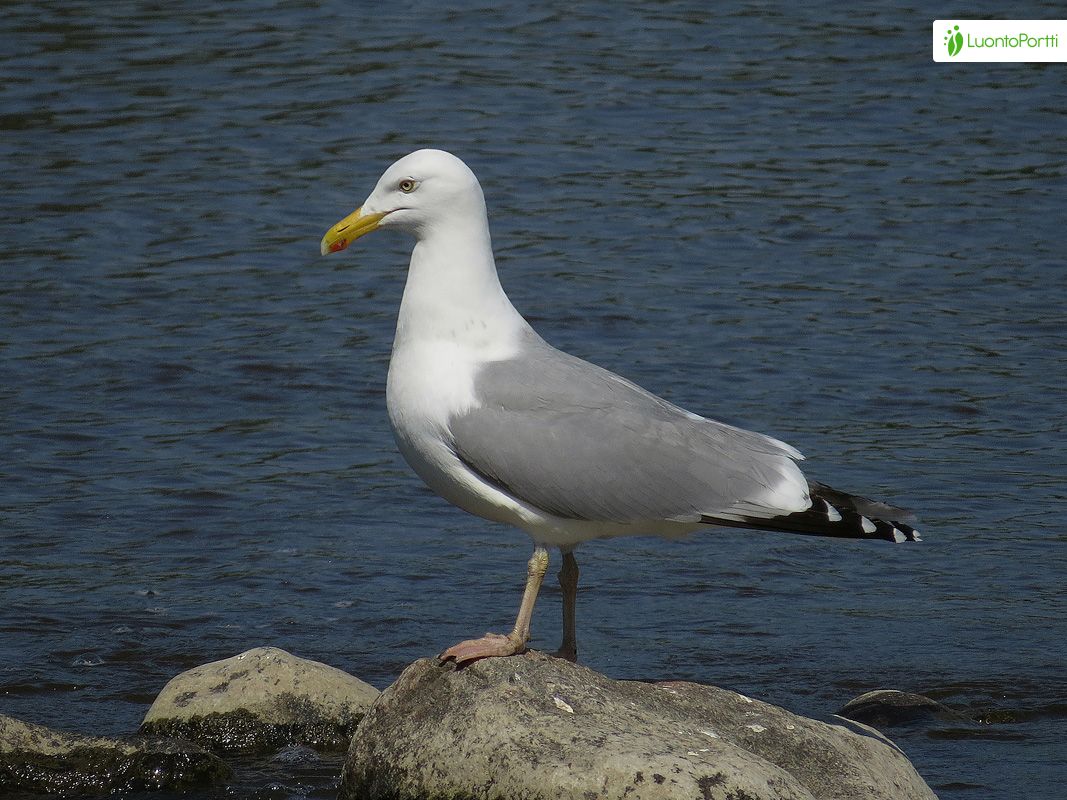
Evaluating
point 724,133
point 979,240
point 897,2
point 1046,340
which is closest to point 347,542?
point 1046,340

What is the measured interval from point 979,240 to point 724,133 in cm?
336

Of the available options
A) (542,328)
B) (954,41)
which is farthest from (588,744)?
(954,41)

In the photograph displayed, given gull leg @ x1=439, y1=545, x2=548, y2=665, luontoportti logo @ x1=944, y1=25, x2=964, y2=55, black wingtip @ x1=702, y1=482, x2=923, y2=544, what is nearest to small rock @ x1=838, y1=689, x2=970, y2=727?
black wingtip @ x1=702, y1=482, x2=923, y2=544

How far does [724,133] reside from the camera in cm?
1703

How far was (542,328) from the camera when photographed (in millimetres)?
12906

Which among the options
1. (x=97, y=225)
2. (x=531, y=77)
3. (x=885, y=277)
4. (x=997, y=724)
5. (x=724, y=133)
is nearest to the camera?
(x=997, y=724)

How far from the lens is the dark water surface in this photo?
28.7ft

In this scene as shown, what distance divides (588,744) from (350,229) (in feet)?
7.49

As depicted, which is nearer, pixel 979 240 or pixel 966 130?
pixel 979 240

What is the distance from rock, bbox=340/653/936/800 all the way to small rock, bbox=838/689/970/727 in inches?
35.0

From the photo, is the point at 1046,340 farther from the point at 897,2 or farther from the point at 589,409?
the point at 897,2

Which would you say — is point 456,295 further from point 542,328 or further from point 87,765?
point 542,328

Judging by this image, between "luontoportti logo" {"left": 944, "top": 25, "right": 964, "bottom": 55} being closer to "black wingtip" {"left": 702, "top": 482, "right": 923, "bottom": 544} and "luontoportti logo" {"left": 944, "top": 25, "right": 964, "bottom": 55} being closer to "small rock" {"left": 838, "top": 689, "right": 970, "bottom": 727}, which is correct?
"small rock" {"left": 838, "top": 689, "right": 970, "bottom": 727}

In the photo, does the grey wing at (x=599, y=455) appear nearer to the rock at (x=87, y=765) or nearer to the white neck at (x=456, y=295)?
the white neck at (x=456, y=295)
